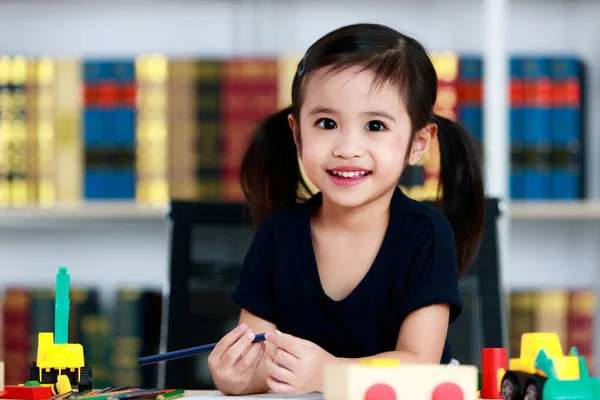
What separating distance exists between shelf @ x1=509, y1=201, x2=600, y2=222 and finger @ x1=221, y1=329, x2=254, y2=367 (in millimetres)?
1715

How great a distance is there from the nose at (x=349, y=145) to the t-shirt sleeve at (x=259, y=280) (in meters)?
0.22

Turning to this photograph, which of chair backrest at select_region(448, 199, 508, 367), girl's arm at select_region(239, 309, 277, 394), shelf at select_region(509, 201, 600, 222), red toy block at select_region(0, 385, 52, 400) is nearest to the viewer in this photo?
red toy block at select_region(0, 385, 52, 400)

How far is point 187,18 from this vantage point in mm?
2980

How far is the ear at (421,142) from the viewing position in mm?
1251

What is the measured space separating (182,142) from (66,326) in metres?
1.70

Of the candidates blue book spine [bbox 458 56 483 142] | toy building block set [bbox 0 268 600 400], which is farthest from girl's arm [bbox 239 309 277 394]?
blue book spine [bbox 458 56 483 142]

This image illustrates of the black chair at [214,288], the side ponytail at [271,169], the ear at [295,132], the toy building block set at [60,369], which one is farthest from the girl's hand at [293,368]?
the black chair at [214,288]

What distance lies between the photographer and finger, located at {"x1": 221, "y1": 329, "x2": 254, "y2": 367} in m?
1.04

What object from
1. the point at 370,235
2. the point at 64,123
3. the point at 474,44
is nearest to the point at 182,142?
the point at 64,123

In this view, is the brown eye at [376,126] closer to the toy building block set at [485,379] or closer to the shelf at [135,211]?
the toy building block set at [485,379]

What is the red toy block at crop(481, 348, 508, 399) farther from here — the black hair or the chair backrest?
the chair backrest

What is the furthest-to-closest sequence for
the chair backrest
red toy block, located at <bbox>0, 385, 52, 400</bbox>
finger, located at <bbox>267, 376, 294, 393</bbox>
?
the chair backrest → finger, located at <bbox>267, 376, 294, 393</bbox> → red toy block, located at <bbox>0, 385, 52, 400</bbox>

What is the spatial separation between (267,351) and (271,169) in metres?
0.36

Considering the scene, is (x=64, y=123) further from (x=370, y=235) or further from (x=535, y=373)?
(x=535, y=373)
